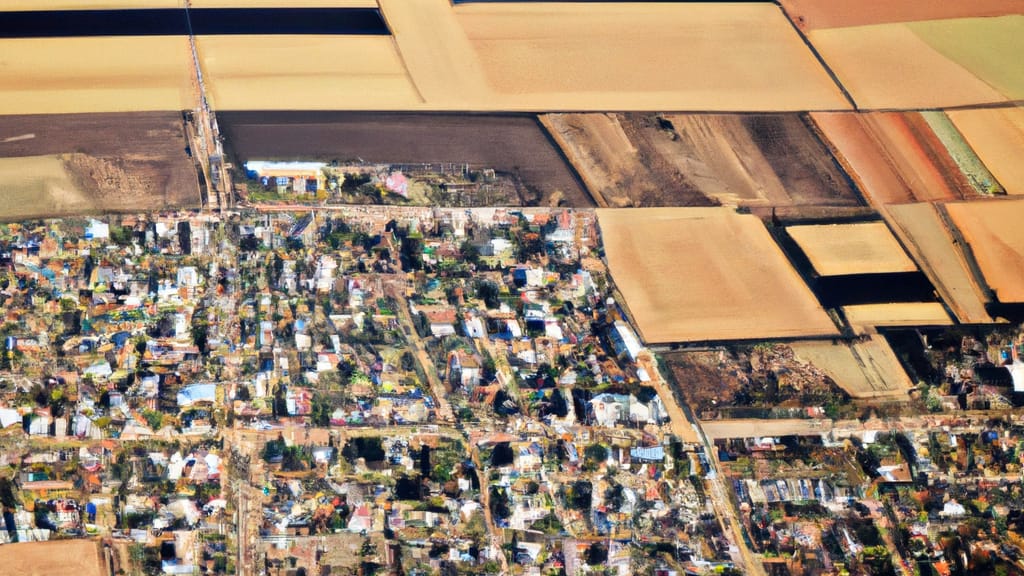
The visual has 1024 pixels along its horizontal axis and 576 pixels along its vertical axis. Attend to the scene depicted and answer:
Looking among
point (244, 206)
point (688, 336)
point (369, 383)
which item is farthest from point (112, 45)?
point (688, 336)

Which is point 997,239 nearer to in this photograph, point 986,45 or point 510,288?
point 986,45

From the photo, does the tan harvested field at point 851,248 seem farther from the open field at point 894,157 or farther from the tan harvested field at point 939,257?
the open field at point 894,157

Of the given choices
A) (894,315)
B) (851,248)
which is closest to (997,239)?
(894,315)

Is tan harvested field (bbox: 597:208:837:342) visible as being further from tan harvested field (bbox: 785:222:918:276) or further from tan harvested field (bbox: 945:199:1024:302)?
tan harvested field (bbox: 945:199:1024:302)

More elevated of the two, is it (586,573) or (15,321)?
(15,321)

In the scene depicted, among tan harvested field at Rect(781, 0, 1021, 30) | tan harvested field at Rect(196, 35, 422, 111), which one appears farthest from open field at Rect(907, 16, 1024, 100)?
tan harvested field at Rect(196, 35, 422, 111)

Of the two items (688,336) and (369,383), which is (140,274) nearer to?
(369,383)
